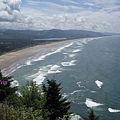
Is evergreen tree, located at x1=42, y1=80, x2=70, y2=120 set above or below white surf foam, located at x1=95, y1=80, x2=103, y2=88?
above

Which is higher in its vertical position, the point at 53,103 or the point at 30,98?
the point at 30,98

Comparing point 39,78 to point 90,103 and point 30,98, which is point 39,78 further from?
point 30,98

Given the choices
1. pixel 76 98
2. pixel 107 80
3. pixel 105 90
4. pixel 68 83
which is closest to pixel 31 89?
pixel 76 98

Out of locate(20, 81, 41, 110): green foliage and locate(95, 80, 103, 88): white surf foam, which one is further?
locate(95, 80, 103, 88): white surf foam

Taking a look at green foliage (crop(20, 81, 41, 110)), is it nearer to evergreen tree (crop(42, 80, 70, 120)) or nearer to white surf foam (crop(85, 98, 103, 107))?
evergreen tree (crop(42, 80, 70, 120))

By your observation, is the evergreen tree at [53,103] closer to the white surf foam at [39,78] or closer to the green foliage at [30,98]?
the green foliage at [30,98]

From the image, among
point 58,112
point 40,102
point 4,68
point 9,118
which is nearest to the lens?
point 9,118

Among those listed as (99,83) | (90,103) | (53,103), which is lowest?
(99,83)

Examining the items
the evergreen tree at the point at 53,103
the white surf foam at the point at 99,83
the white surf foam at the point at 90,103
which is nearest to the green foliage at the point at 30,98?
the evergreen tree at the point at 53,103

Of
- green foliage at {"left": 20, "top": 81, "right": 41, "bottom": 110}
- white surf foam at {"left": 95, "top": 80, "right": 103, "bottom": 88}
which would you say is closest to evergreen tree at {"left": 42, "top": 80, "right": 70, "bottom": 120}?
green foliage at {"left": 20, "top": 81, "right": 41, "bottom": 110}

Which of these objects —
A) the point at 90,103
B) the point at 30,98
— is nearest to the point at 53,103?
the point at 30,98

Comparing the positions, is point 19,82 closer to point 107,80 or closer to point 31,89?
point 107,80
